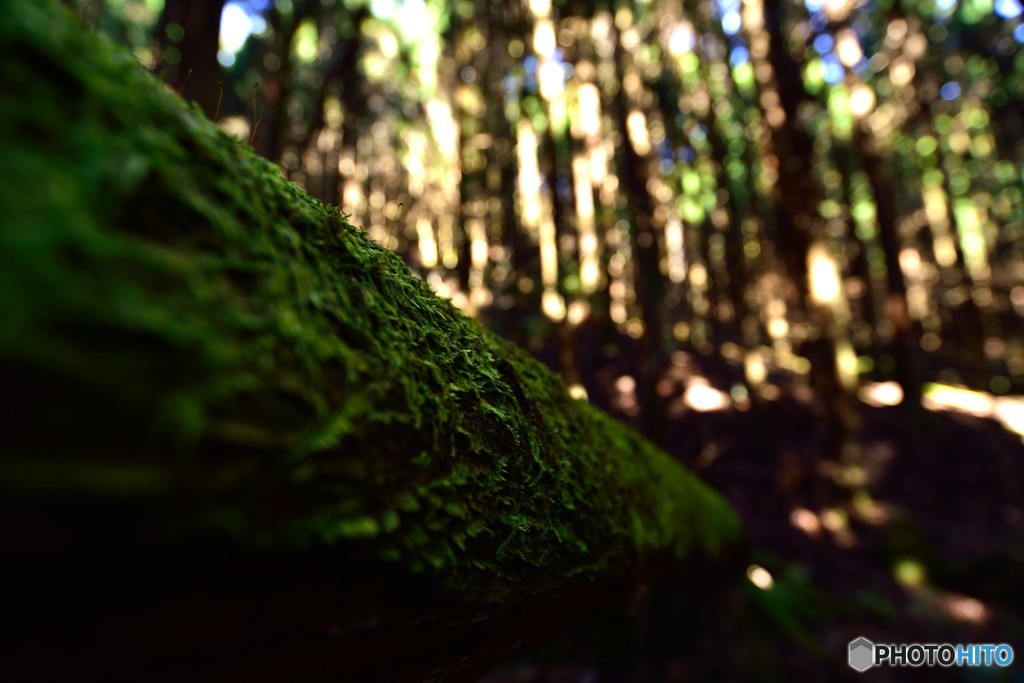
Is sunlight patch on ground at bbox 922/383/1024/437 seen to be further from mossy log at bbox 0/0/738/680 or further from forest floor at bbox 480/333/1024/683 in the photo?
mossy log at bbox 0/0/738/680

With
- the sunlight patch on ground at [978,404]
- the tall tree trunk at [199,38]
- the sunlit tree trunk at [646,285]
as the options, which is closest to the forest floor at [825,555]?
the sunlight patch on ground at [978,404]

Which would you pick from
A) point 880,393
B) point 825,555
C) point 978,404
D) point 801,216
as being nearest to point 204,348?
point 825,555

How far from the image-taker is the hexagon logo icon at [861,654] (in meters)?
5.28

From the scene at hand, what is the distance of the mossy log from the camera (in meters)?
0.48

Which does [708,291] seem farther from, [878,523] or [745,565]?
[745,565]

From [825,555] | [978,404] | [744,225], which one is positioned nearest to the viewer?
[825,555]

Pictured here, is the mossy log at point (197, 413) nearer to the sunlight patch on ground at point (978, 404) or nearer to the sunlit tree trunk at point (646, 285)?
the sunlit tree trunk at point (646, 285)

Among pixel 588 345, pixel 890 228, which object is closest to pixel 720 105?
pixel 890 228

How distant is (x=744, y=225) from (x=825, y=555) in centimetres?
1401

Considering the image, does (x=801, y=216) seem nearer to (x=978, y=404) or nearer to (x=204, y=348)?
(x=204, y=348)

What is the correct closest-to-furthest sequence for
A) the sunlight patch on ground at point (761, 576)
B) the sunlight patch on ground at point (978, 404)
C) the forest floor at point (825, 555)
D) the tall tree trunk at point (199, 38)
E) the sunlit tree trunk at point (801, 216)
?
the forest floor at point (825, 555) < the tall tree trunk at point (199, 38) < the sunlight patch on ground at point (761, 576) < the sunlit tree trunk at point (801, 216) < the sunlight patch on ground at point (978, 404)

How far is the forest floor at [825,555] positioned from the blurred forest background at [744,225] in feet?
0.16

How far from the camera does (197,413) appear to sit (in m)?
0.53

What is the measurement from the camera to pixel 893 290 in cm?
1261
